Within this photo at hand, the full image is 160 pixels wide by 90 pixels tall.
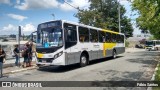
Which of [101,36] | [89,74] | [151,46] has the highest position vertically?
[101,36]

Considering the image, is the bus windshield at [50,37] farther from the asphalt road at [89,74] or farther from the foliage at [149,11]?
the foliage at [149,11]

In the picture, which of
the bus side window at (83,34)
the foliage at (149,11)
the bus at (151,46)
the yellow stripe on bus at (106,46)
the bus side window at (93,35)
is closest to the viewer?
the foliage at (149,11)

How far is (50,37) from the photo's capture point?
15656 millimetres

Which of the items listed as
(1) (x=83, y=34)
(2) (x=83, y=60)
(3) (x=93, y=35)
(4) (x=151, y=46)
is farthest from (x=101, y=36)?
(4) (x=151, y=46)

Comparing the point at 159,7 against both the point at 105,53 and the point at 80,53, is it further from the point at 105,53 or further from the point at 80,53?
the point at 105,53

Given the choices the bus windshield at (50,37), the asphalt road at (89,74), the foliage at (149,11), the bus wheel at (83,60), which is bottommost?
the asphalt road at (89,74)

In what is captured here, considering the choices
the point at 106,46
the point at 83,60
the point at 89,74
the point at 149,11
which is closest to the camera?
the point at 89,74

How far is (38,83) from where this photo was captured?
11422 millimetres

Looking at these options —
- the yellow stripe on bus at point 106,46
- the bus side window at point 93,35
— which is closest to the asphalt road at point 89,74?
the bus side window at point 93,35

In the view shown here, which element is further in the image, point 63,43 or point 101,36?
point 101,36

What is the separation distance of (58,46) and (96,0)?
163ft

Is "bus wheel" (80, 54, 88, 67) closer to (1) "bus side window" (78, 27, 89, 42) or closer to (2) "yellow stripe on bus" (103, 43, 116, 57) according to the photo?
(1) "bus side window" (78, 27, 89, 42)

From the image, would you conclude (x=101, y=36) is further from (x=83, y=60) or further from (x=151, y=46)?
(x=151, y=46)

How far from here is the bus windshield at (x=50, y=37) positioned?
50.4 ft
